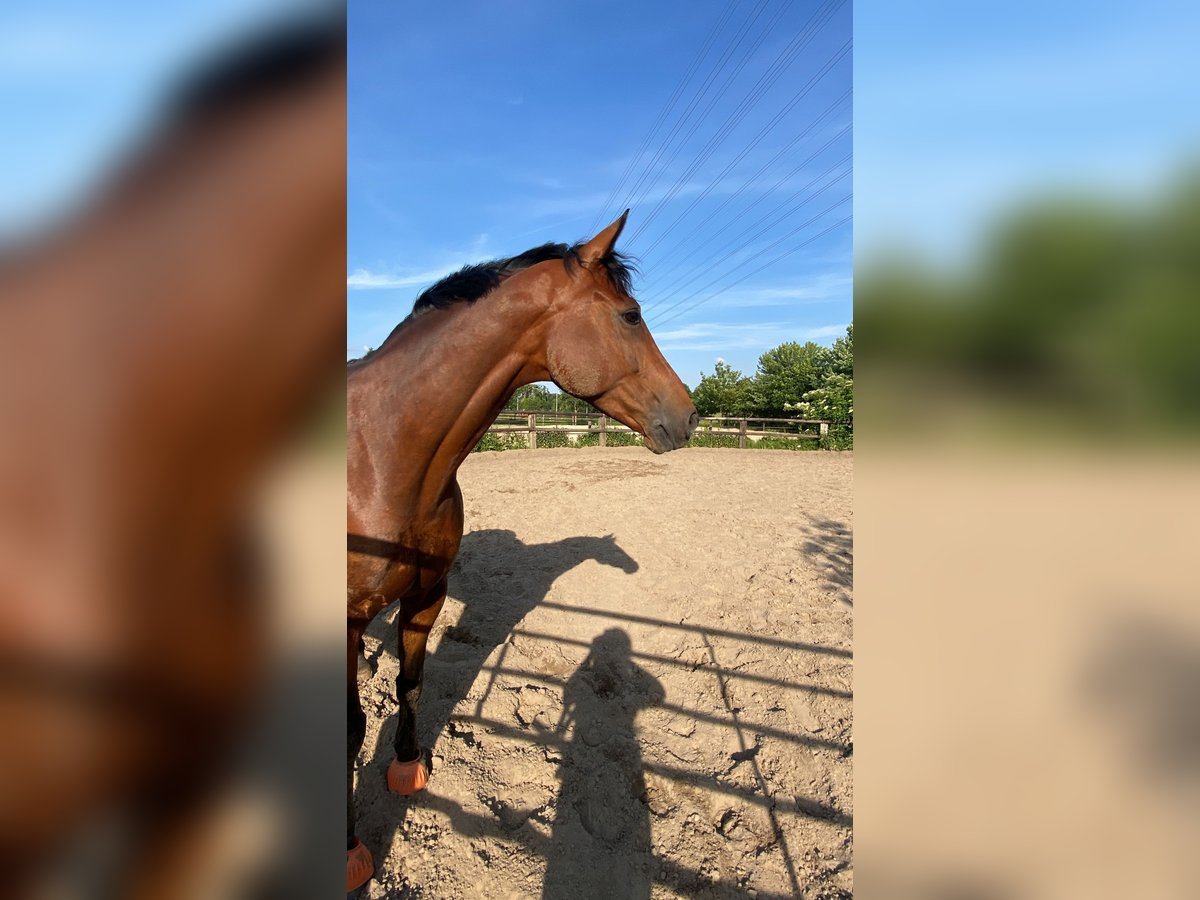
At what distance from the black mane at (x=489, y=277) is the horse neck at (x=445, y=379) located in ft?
0.14

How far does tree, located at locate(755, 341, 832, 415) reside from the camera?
69.4 feet

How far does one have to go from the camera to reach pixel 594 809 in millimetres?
2420

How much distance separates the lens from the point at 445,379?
6.34 ft

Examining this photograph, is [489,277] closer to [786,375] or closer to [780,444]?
[780,444]

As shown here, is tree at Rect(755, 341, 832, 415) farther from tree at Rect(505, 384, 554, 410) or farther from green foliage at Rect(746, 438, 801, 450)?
tree at Rect(505, 384, 554, 410)

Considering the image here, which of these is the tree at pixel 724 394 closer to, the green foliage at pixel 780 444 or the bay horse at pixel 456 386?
the green foliage at pixel 780 444

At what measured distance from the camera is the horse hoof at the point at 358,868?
2.04 metres

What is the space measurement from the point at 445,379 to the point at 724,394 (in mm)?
27680

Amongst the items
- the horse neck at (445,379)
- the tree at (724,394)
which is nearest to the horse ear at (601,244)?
the horse neck at (445,379)

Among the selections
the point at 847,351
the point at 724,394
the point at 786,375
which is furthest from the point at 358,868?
the point at 724,394
